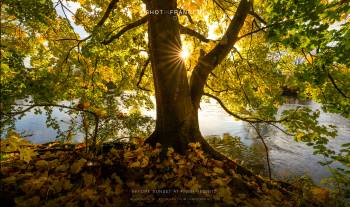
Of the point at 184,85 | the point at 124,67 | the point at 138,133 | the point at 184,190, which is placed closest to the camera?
the point at 184,190

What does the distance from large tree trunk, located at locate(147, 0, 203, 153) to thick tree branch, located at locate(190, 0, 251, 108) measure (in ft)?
2.70

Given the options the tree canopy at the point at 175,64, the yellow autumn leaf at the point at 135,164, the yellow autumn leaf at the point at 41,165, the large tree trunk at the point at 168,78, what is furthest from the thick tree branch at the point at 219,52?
the yellow autumn leaf at the point at 41,165

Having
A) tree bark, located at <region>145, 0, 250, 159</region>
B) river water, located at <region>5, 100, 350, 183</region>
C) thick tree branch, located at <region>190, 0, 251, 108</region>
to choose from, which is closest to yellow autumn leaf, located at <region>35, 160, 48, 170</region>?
tree bark, located at <region>145, 0, 250, 159</region>

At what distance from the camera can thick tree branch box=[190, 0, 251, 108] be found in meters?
6.41

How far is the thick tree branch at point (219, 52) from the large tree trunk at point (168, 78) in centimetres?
82

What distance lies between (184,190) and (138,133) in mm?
3330

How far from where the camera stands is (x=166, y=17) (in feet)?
18.3

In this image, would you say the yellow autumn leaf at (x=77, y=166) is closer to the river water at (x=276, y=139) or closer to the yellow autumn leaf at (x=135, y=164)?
the yellow autumn leaf at (x=135, y=164)

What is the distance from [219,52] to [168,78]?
173cm

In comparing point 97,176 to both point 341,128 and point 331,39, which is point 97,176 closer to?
point 331,39

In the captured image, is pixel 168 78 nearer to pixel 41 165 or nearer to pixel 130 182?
pixel 130 182

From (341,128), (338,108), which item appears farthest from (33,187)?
(341,128)

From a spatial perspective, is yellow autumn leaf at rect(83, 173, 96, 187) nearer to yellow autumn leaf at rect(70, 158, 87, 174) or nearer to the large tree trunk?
yellow autumn leaf at rect(70, 158, 87, 174)

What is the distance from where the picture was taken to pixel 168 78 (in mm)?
5664
